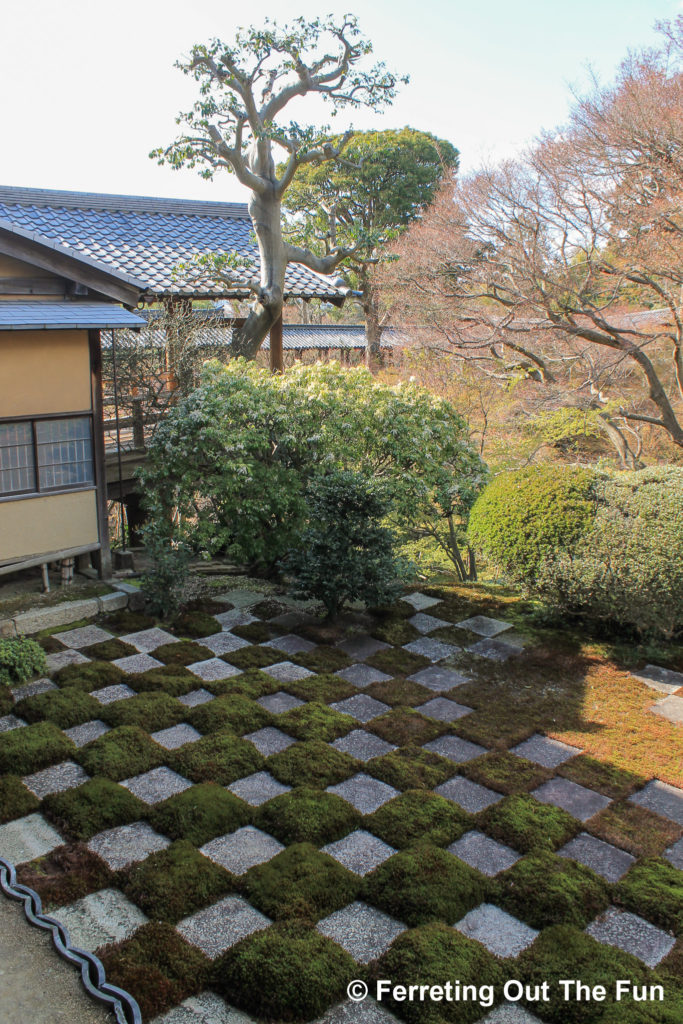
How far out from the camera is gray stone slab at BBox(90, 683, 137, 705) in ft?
19.5

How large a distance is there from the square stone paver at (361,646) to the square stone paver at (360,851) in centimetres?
268

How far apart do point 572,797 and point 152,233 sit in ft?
36.7

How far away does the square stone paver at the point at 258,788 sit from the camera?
184 inches

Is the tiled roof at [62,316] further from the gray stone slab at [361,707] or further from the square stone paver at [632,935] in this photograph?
the square stone paver at [632,935]

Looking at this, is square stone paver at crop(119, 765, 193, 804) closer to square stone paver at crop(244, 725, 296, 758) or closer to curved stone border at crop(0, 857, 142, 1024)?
square stone paver at crop(244, 725, 296, 758)

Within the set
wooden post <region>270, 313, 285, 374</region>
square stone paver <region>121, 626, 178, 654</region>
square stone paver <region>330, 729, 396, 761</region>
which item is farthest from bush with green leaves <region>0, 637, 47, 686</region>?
wooden post <region>270, 313, 285, 374</region>

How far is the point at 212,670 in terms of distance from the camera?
6582 millimetres

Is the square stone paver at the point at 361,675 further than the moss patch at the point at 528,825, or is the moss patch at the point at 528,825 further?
the square stone paver at the point at 361,675

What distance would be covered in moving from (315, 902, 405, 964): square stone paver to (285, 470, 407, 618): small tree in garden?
396 centimetres

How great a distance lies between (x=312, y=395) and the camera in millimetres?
8922

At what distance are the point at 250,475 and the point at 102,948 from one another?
18.7 feet

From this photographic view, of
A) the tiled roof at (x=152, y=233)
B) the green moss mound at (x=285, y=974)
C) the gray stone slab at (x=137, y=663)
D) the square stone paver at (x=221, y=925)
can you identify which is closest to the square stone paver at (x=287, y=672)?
the gray stone slab at (x=137, y=663)

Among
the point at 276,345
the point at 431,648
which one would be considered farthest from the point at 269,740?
the point at 276,345

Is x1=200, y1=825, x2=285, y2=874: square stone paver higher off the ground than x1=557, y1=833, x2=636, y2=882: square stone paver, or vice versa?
x1=200, y1=825, x2=285, y2=874: square stone paver
